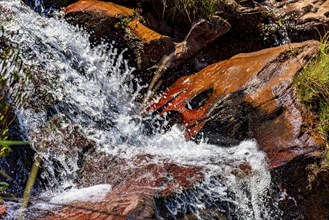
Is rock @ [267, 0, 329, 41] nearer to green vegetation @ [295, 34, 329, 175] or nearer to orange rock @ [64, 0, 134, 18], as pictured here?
green vegetation @ [295, 34, 329, 175]

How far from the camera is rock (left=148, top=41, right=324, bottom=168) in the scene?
386 cm

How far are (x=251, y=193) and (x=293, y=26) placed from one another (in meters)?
3.19

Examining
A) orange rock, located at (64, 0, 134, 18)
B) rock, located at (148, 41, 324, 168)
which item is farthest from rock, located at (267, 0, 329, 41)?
orange rock, located at (64, 0, 134, 18)

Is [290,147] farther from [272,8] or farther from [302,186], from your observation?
[272,8]

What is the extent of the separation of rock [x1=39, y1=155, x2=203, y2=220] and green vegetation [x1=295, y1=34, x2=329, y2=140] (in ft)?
3.96

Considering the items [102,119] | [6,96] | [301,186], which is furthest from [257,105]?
[6,96]

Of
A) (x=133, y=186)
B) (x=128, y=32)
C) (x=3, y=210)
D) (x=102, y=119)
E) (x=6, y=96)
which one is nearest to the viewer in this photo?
(x=6, y=96)

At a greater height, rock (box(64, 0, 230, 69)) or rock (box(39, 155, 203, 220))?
rock (box(64, 0, 230, 69))

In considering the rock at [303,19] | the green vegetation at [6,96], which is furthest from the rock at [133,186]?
the rock at [303,19]

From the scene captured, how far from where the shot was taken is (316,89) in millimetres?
4191

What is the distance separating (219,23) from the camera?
214 inches

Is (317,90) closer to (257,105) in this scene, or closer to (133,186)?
(257,105)

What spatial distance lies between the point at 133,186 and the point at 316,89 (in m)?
1.89

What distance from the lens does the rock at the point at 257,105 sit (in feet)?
12.6
